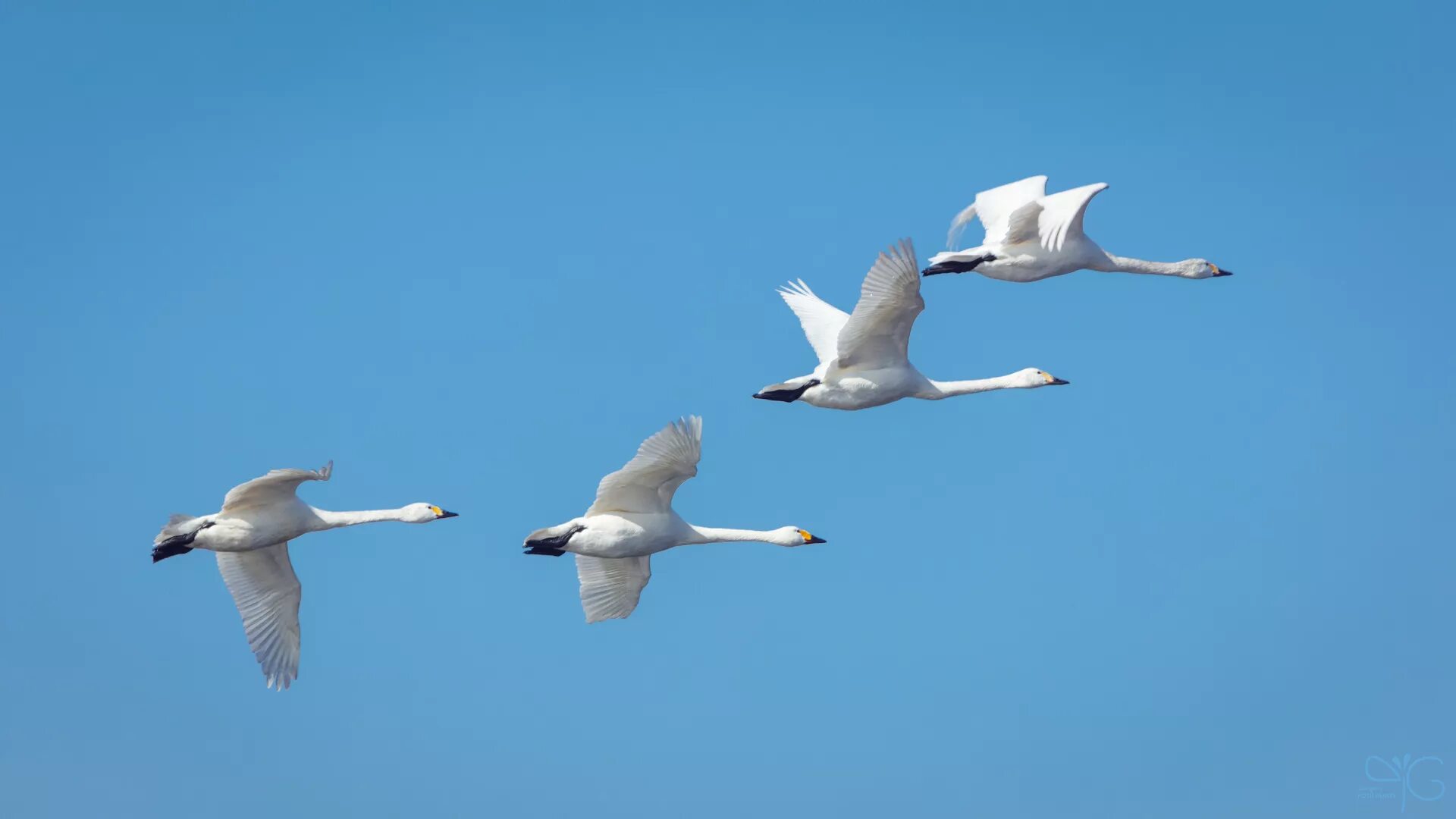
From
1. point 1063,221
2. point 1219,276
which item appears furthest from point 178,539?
point 1219,276

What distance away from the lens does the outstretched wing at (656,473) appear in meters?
33.3

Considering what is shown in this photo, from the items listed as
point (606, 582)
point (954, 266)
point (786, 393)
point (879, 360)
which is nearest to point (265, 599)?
point (606, 582)

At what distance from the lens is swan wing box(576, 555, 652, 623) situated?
3709 centimetres

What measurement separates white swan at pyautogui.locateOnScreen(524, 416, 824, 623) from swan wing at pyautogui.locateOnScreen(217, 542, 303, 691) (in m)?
5.22

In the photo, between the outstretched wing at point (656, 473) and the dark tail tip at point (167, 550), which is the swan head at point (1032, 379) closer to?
the outstretched wing at point (656, 473)

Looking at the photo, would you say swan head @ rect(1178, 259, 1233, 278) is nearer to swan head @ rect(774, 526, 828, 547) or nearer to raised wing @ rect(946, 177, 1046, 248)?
raised wing @ rect(946, 177, 1046, 248)

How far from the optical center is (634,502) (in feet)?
115

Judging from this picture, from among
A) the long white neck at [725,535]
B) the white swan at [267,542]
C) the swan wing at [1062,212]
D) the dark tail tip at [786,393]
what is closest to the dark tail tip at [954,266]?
the swan wing at [1062,212]

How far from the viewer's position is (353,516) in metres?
36.7

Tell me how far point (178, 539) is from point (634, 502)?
299 inches

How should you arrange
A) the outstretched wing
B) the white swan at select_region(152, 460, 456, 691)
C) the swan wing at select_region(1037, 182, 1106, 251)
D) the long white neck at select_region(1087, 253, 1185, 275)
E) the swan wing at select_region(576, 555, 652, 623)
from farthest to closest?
the long white neck at select_region(1087, 253, 1185, 275) < the swan wing at select_region(576, 555, 652, 623) < the swan wing at select_region(1037, 182, 1106, 251) < the white swan at select_region(152, 460, 456, 691) < the outstretched wing

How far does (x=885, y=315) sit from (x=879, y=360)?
124 cm

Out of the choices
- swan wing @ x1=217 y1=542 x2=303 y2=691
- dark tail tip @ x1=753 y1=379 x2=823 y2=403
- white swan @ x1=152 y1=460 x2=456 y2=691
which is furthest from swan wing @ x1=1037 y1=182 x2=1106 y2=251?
swan wing @ x1=217 y1=542 x2=303 y2=691

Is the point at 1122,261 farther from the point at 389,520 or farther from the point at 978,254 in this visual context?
the point at 389,520
